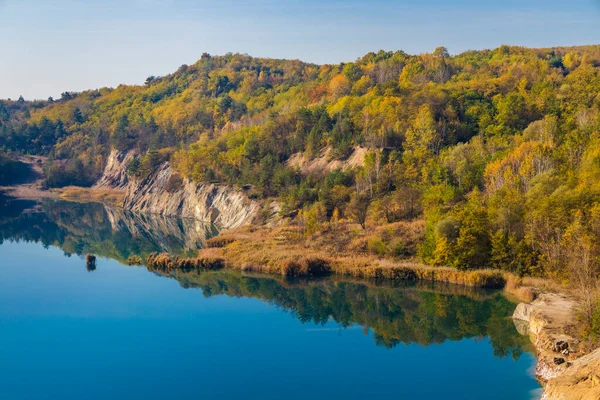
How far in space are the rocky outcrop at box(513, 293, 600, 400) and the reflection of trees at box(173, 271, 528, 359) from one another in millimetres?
1978

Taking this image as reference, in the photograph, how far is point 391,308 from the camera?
57.0 metres

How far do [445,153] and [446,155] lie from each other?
55 cm

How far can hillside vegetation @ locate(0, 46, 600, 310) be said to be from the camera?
59812mm

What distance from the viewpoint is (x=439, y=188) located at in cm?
7469

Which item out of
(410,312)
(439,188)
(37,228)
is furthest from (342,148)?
(37,228)

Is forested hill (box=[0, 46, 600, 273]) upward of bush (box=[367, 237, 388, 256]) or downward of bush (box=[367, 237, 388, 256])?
upward

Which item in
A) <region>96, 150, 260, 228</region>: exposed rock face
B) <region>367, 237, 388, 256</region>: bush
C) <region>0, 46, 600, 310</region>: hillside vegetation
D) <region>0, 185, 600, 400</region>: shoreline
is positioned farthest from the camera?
<region>96, 150, 260, 228</region>: exposed rock face

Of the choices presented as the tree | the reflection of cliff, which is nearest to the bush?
the tree

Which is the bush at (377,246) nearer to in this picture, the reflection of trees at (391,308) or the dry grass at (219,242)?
the reflection of trees at (391,308)

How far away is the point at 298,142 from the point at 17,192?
281 feet

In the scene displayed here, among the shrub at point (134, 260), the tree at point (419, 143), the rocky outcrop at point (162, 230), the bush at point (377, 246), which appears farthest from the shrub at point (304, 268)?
the tree at point (419, 143)

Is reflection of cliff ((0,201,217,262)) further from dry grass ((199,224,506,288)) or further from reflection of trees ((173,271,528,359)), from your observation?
reflection of trees ((173,271,528,359))

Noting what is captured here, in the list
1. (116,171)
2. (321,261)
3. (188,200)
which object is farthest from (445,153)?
(116,171)

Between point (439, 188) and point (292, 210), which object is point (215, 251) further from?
point (439, 188)
